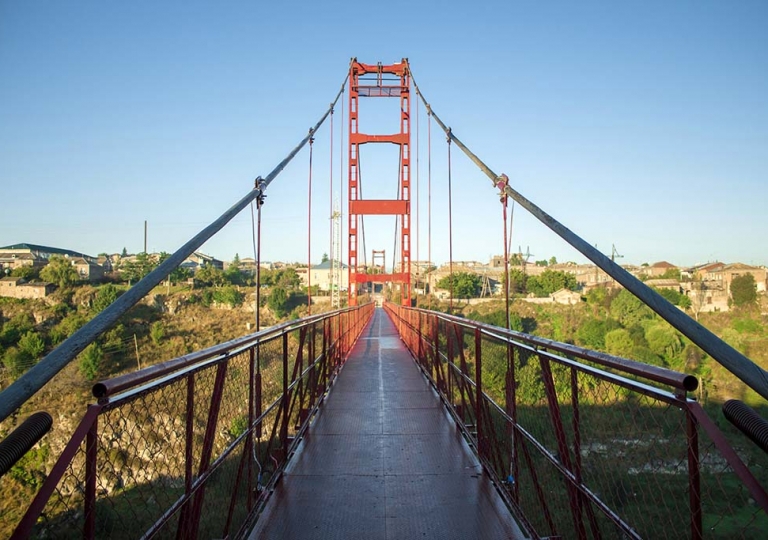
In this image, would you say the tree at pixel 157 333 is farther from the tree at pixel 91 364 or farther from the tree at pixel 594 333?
the tree at pixel 594 333

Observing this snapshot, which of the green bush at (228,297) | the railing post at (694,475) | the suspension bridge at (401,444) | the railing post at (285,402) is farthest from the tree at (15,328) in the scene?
the railing post at (694,475)

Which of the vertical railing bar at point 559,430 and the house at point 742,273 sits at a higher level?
the house at point 742,273

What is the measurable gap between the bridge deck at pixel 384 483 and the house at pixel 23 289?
49.7 m

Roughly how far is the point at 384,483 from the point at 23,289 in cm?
5194

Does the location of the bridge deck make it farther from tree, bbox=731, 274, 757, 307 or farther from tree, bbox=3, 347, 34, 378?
tree, bbox=731, 274, 757, 307

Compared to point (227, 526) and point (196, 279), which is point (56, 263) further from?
point (227, 526)

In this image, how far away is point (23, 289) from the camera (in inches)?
1738

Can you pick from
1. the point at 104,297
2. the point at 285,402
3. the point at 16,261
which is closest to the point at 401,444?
the point at 285,402

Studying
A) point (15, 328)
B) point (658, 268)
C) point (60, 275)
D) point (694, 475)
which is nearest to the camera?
point (694, 475)

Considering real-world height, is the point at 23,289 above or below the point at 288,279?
below

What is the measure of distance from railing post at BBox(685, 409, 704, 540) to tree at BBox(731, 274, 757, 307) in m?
54.2

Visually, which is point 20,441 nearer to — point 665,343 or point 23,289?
point 665,343

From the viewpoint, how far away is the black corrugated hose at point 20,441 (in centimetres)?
99

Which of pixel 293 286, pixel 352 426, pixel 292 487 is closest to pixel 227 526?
pixel 292 487
